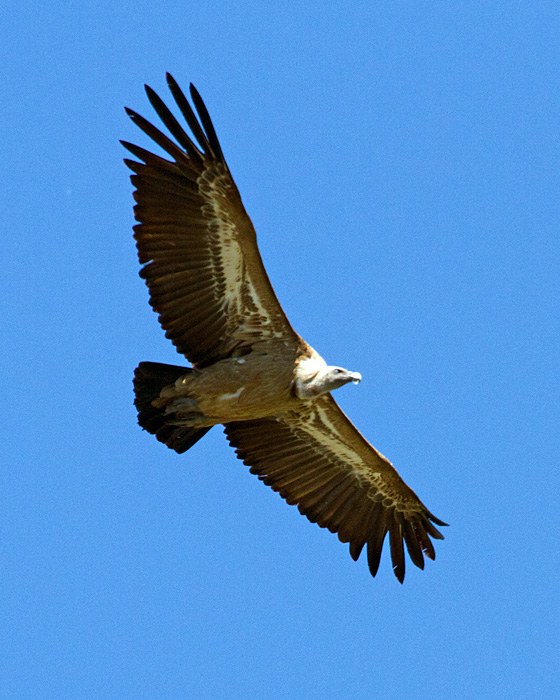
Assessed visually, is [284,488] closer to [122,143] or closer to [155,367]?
[155,367]

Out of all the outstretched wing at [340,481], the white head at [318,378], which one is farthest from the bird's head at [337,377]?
the outstretched wing at [340,481]

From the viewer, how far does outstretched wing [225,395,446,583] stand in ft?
45.2

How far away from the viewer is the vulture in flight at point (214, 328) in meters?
12.1

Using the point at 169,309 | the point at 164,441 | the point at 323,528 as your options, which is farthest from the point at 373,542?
the point at 169,309

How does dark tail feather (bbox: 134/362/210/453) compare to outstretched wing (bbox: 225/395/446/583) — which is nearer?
dark tail feather (bbox: 134/362/210/453)

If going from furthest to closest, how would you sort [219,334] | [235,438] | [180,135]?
1. [235,438]
2. [219,334]
3. [180,135]

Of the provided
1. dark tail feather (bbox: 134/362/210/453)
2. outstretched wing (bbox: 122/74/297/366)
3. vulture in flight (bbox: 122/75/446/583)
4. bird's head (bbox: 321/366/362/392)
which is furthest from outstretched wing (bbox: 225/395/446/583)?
outstretched wing (bbox: 122/74/297/366)

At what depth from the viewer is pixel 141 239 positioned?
12234 mm

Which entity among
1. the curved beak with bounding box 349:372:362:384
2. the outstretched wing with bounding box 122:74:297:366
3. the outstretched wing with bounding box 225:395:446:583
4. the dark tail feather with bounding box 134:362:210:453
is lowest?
the outstretched wing with bounding box 225:395:446:583

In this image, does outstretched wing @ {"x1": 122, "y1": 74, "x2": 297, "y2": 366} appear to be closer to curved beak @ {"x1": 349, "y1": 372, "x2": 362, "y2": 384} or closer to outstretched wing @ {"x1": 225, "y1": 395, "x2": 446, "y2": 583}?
curved beak @ {"x1": 349, "y1": 372, "x2": 362, "y2": 384}

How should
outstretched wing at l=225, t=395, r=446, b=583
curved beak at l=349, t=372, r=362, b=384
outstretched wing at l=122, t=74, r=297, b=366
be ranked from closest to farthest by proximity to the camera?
outstretched wing at l=122, t=74, r=297, b=366 → curved beak at l=349, t=372, r=362, b=384 → outstretched wing at l=225, t=395, r=446, b=583

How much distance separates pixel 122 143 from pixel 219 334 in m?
2.20

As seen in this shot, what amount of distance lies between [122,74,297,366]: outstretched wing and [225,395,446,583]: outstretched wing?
4.68ft

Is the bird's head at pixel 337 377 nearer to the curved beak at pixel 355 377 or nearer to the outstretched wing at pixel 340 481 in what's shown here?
the curved beak at pixel 355 377
